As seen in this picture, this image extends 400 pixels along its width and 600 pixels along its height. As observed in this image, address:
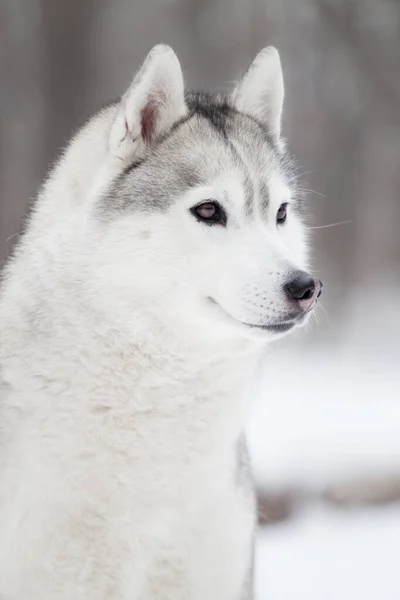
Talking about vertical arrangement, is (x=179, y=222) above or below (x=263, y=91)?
below

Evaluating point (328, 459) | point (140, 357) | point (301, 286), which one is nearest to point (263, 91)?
point (301, 286)

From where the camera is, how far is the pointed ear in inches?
93.4

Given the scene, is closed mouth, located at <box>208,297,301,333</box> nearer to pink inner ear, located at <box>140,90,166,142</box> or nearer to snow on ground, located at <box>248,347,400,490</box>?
pink inner ear, located at <box>140,90,166,142</box>

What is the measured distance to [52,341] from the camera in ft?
6.79

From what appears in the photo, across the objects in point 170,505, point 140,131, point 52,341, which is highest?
point 140,131

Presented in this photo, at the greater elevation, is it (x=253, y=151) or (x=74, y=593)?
(x=253, y=151)

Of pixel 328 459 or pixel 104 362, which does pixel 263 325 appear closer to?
pixel 104 362

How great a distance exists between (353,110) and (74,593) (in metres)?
6.62

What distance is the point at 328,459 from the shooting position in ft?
15.9

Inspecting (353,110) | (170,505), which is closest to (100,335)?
(170,505)

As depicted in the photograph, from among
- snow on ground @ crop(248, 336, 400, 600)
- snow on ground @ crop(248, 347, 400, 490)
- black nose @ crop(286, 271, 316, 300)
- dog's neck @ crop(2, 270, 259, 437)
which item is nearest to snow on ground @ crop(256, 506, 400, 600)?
snow on ground @ crop(248, 336, 400, 600)

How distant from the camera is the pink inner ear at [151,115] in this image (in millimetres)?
2162

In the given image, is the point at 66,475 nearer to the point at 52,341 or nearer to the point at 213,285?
the point at 52,341

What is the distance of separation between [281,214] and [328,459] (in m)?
2.85
